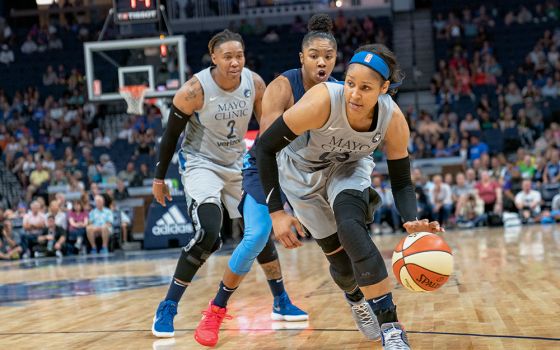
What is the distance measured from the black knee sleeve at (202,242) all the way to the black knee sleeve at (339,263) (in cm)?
82

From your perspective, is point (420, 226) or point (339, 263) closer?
point (420, 226)

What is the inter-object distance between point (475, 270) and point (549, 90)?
14038mm

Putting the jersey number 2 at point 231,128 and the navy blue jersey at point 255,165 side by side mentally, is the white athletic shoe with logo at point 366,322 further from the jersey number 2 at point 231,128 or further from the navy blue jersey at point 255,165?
the jersey number 2 at point 231,128

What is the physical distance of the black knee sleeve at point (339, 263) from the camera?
4797 mm

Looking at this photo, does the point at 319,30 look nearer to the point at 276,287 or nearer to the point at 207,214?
the point at 207,214

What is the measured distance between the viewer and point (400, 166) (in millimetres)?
4484

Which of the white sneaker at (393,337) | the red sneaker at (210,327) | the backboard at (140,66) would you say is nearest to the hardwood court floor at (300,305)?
the red sneaker at (210,327)

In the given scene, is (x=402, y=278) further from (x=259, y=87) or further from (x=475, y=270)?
(x=475, y=270)

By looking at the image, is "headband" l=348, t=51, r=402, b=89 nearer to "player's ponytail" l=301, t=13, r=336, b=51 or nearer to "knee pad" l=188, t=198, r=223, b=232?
"player's ponytail" l=301, t=13, r=336, b=51

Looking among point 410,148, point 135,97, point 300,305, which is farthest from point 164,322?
point 410,148

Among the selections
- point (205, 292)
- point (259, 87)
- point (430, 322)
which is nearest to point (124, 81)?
point (205, 292)

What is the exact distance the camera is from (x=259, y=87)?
5770mm

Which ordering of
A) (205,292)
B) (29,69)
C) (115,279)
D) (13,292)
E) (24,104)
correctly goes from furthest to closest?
(29,69) → (24,104) → (115,279) → (13,292) → (205,292)

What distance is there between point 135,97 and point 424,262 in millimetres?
12522
